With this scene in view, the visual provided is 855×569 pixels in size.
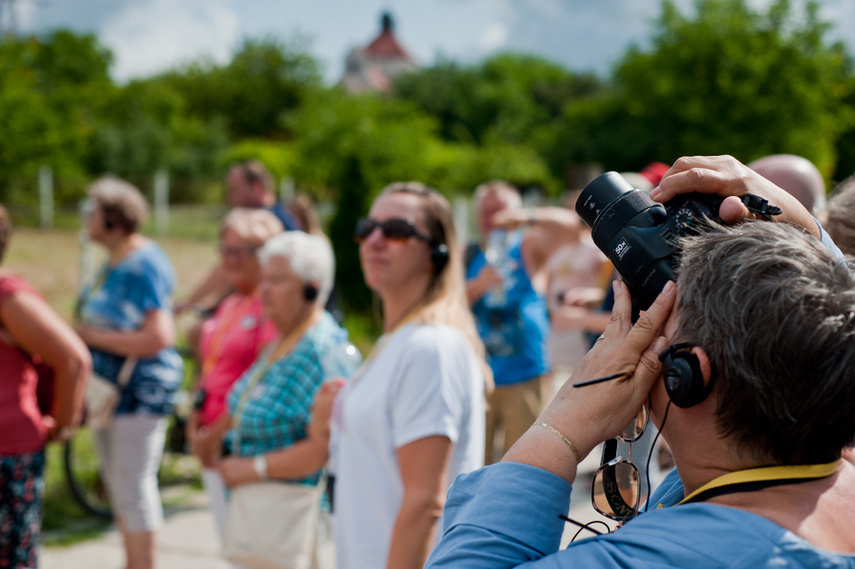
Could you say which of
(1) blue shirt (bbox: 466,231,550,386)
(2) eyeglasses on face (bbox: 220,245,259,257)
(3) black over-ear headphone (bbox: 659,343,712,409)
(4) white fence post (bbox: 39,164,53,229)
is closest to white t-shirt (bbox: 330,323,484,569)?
(3) black over-ear headphone (bbox: 659,343,712,409)

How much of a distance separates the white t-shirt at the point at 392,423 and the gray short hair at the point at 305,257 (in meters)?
0.91

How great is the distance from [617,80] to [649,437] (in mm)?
39680

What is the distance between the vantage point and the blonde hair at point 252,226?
380 centimetres

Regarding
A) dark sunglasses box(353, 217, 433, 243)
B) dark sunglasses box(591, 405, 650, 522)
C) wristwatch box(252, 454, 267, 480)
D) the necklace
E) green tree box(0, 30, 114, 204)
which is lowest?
wristwatch box(252, 454, 267, 480)

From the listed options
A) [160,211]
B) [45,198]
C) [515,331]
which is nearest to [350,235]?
[515,331]

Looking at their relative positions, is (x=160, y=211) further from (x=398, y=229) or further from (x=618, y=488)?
(x=618, y=488)

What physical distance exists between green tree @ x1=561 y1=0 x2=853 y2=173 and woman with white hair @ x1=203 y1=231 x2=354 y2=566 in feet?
91.4

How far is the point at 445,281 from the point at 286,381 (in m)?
0.79

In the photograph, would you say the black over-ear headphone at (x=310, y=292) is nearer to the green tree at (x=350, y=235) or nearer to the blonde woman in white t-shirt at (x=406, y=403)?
the blonde woman in white t-shirt at (x=406, y=403)

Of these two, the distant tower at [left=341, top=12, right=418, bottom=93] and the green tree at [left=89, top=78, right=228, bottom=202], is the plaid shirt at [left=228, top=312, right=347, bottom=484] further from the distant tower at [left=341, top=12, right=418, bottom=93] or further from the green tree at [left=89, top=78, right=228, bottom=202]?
the distant tower at [left=341, top=12, right=418, bottom=93]

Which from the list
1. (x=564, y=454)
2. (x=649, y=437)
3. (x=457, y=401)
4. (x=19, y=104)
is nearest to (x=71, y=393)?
(x=457, y=401)

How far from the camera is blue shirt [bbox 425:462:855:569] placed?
2.67 ft

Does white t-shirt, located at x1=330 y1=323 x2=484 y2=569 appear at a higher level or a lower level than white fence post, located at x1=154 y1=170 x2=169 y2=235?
lower

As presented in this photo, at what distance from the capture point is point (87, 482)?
4.91 m
